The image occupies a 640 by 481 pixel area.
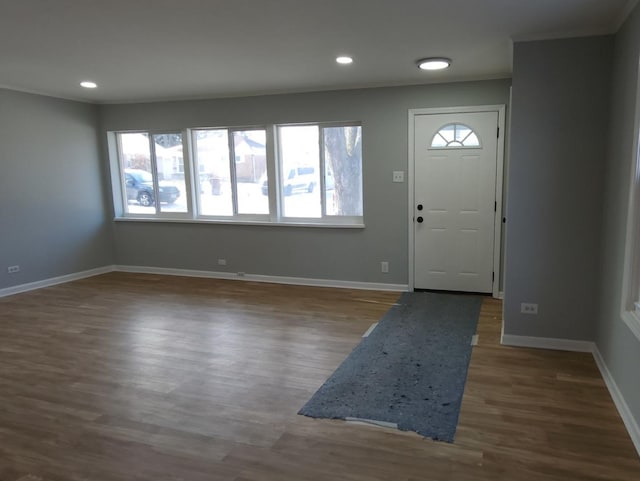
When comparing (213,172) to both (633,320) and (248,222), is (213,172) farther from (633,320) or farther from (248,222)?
(633,320)

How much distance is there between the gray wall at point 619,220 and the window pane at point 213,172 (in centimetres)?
447

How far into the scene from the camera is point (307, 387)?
297 cm

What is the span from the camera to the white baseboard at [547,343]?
11.3ft

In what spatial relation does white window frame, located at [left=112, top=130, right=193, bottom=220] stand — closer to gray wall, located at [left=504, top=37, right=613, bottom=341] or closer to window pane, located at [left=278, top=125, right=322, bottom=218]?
window pane, located at [left=278, top=125, right=322, bottom=218]

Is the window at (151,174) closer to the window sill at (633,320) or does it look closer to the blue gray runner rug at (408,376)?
the blue gray runner rug at (408,376)

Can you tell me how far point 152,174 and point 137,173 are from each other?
1.02 ft

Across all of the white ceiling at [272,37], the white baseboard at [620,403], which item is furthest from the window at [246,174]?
the white baseboard at [620,403]

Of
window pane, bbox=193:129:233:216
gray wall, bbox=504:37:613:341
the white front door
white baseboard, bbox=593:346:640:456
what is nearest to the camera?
white baseboard, bbox=593:346:640:456

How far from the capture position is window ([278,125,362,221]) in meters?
5.42

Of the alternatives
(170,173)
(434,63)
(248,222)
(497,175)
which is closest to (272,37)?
(434,63)

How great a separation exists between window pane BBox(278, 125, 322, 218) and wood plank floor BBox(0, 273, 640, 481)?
5.53 ft

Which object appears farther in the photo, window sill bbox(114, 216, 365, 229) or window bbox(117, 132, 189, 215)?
window bbox(117, 132, 189, 215)

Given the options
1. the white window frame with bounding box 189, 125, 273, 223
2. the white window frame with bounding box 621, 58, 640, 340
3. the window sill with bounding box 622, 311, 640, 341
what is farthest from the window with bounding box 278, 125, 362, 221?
the window sill with bounding box 622, 311, 640, 341

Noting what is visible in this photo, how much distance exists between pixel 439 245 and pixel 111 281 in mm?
4459
